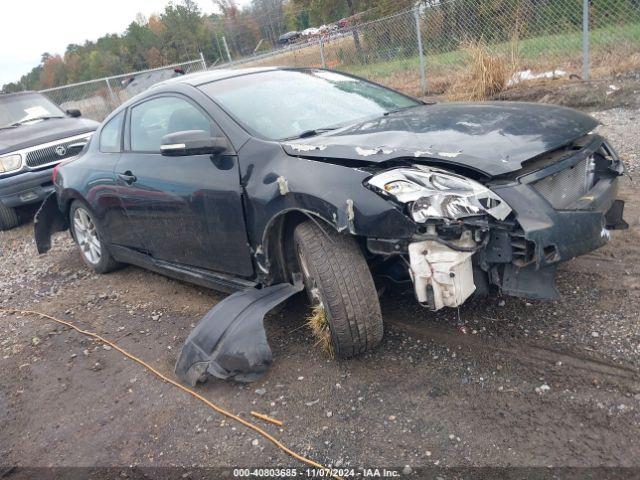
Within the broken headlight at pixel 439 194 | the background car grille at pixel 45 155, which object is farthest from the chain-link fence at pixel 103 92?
the broken headlight at pixel 439 194

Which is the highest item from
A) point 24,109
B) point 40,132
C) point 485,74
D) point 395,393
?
point 24,109

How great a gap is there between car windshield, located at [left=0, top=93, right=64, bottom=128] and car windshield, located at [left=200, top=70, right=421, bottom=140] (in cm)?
632

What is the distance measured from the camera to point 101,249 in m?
5.21

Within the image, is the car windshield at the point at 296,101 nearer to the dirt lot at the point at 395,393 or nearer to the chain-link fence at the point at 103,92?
the dirt lot at the point at 395,393

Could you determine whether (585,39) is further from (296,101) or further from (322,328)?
(322,328)

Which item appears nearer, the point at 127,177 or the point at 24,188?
the point at 127,177

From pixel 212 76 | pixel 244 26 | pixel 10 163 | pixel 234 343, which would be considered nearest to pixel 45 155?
pixel 10 163

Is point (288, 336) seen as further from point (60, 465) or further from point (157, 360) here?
point (60, 465)

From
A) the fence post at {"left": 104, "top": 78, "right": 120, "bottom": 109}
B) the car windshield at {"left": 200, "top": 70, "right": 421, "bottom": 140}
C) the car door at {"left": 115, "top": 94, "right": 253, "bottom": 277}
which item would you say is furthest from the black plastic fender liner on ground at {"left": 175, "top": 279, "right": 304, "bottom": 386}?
the fence post at {"left": 104, "top": 78, "right": 120, "bottom": 109}

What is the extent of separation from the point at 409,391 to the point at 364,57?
36.8ft

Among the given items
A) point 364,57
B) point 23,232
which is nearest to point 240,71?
point 23,232

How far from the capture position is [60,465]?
A: 2742 millimetres

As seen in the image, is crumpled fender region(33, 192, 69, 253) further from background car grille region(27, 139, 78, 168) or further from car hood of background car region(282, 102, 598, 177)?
car hood of background car region(282, 102, 598, 177)

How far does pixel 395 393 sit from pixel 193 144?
184cm
